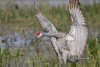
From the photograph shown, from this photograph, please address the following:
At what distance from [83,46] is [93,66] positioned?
75 centimetres

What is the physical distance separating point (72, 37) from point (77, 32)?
5.8 inches

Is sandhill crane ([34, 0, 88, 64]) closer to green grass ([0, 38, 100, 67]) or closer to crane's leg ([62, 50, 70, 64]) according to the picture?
crane's leg ([62, 50, 70, 64])

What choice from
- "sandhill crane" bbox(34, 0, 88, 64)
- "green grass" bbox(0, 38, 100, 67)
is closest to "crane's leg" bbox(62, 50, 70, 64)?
"sandhill crane" bbox(34, 0, 88, 64)

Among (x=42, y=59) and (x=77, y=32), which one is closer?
(x=77, y=32)

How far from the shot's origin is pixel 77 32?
20.1 ft

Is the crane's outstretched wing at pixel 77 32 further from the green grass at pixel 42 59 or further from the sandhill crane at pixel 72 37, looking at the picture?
the green grass at pixel 42 59

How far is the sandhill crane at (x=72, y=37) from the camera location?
19.8ft

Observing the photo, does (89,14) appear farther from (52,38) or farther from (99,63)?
(99,63)

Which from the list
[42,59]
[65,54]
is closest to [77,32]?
[65,54]

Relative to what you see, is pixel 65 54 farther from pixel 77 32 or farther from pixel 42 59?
pixel 42 59

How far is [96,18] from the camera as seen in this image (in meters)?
11.8

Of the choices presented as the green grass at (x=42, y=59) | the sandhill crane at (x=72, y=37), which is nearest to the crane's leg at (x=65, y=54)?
the sandhill crane at (x=72, y=37)

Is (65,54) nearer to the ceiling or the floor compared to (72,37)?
nearer to the floor

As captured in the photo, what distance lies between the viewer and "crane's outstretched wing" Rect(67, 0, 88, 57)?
602 cm
